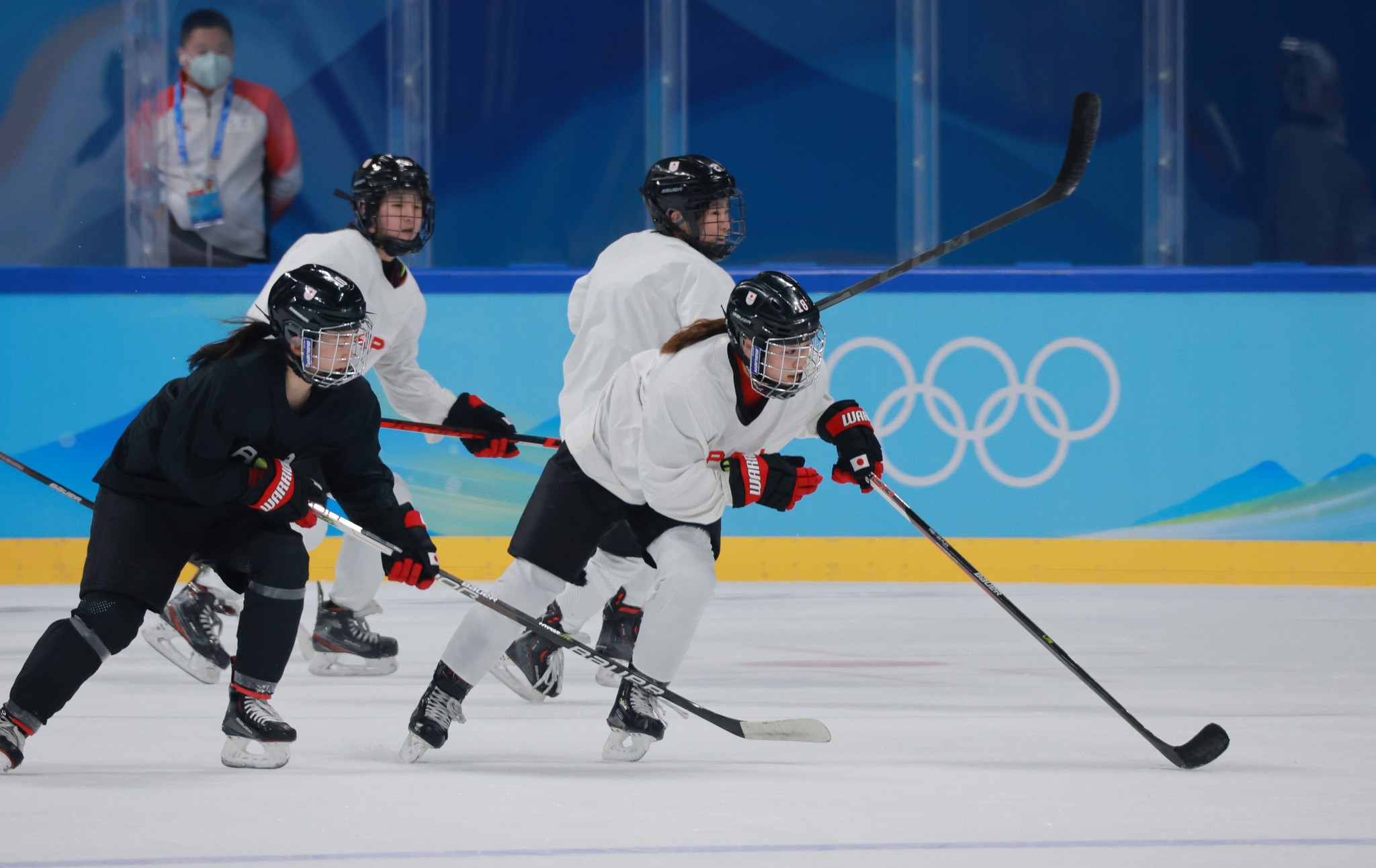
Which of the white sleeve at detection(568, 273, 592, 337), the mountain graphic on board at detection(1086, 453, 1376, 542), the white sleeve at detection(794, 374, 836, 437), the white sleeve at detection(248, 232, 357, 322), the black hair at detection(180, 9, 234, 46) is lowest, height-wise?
the mountain graphic on board at detection(1086, 453, 1376, 542)

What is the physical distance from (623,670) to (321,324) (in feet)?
2.77

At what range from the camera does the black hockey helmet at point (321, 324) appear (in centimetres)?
303

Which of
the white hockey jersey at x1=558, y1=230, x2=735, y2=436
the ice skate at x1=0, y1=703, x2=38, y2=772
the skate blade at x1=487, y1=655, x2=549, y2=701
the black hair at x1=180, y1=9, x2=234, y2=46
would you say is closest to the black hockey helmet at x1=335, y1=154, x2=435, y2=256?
the white hockey jersey at x1=558, y1=230, x2=735, y2=436

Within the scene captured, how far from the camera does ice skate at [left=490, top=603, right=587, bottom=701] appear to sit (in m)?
3.89

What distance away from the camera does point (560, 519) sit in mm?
3346

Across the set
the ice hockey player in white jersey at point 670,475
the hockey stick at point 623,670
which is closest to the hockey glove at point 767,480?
the ice hockey player in white jersey at point 670,475

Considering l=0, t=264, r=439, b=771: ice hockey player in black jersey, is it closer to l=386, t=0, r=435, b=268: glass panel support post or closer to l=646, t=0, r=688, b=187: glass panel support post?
l=386, t=0, r=435, b=268: glass panel support post

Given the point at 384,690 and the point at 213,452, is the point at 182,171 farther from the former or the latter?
the point at 213,452

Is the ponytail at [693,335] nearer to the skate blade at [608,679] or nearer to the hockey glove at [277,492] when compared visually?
the hockey glove at [277,492]

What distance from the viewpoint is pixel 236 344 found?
313 cm

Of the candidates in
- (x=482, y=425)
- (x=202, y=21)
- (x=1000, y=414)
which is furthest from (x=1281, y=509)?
(x=202, y=21)

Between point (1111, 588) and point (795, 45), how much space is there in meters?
2.54

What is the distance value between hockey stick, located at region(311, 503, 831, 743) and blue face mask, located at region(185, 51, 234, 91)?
3715 millimetres

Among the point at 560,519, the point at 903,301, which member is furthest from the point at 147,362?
the point at 560,519
